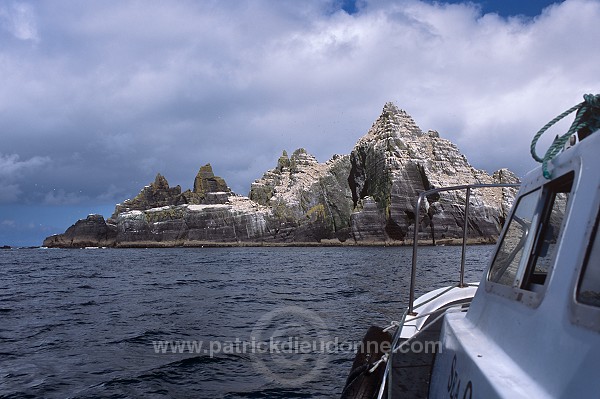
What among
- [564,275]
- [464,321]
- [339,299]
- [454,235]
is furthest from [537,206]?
[454,235]

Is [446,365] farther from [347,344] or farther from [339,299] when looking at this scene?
[339,299]

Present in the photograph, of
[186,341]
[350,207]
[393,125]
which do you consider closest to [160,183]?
[350,207]

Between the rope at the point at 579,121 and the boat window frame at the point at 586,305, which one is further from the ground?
the rope at the point at 579,121

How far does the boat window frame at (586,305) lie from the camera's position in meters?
1.86

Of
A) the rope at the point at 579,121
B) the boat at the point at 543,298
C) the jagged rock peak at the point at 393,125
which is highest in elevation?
the jagged rock peak at the point at 393,125

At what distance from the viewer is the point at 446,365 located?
11.8 feet

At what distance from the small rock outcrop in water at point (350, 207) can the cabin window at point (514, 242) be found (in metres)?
103

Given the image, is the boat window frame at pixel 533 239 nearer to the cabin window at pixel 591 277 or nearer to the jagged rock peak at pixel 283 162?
the cabin window at pixel 591 277

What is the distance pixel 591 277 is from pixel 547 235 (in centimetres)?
96

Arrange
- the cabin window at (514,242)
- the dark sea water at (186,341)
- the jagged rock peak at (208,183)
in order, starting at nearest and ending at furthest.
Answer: the cabin window at (514,242) → the dark sea water at (186,341) → the jagged rock peak at (208,183)

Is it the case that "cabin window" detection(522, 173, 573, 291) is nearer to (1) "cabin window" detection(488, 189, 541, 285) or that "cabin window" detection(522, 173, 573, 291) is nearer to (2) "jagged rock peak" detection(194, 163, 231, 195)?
(1) "cabin window" detection(488, 189, 541, 285)

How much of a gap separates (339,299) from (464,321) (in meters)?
15.2

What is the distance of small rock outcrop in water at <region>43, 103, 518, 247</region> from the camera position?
104062mm

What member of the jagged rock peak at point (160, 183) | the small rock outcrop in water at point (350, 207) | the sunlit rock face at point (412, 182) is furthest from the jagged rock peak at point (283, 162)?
the jagged rock peak at point (160, 183)
